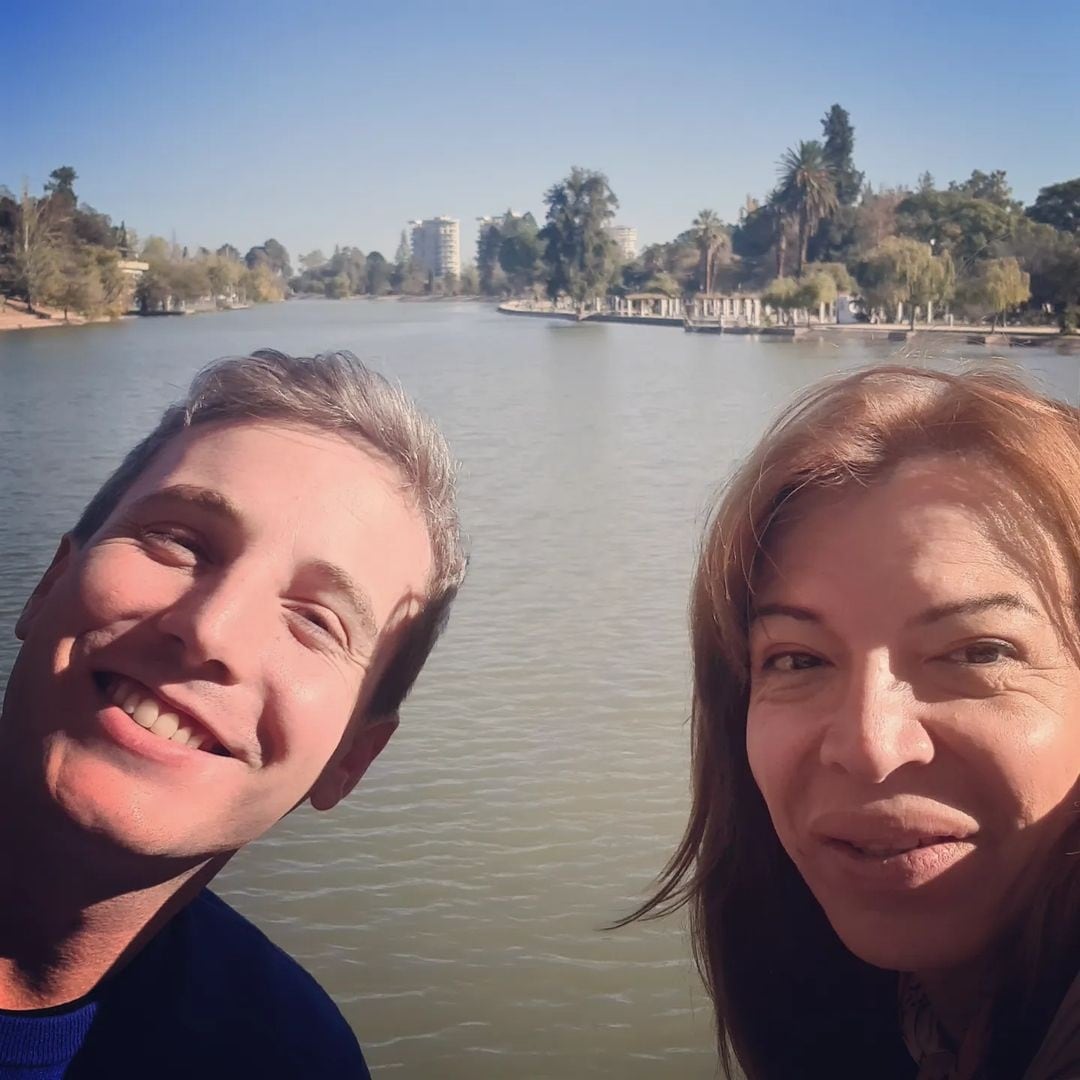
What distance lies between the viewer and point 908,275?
5403 cm

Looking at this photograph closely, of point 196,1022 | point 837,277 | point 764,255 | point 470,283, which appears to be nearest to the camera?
point 196,1022

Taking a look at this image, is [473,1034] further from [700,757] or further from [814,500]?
[814,500]

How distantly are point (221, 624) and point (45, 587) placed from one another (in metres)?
0.38

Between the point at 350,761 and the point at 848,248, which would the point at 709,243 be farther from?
the point at 350,761

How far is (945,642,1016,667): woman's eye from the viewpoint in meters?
1.35

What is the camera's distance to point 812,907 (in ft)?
5.33

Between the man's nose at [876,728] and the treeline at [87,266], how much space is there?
201 ft

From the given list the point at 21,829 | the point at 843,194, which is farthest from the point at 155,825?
the point at 843,194

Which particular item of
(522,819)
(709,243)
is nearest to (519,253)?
(709,243)

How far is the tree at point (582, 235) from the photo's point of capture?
95750 mm

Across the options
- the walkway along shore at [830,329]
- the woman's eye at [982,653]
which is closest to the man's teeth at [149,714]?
the woman's eye at [982,653]

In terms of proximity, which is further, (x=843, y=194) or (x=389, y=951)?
(x=843, y=194)

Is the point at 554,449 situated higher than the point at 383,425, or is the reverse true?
the point at 383,425

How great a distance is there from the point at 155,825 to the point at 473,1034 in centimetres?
258
